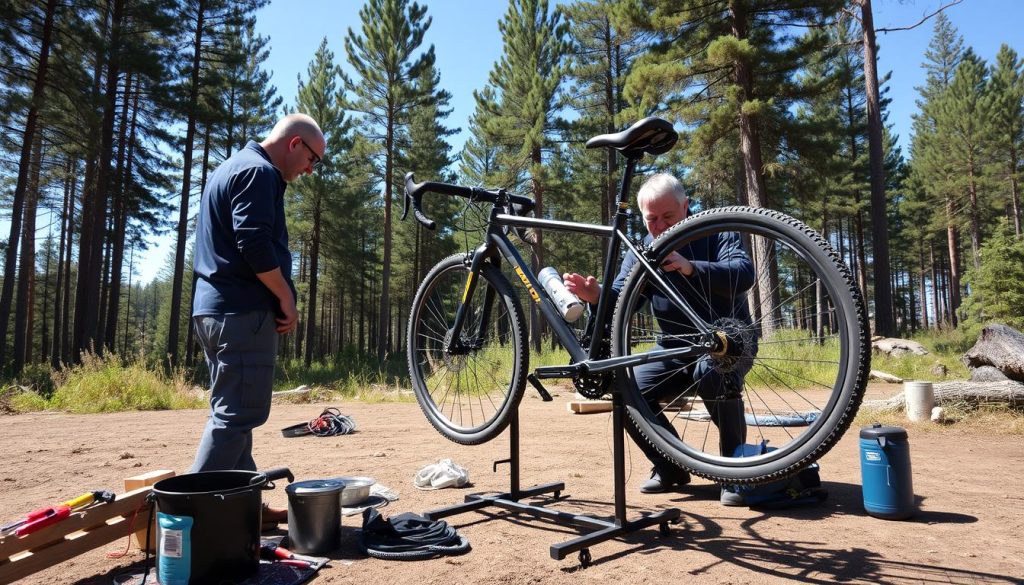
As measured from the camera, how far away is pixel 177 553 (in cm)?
187

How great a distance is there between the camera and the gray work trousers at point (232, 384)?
A: 2.35 metres

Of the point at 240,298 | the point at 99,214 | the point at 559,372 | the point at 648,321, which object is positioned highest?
the point at 99,214

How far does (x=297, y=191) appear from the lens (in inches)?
1094

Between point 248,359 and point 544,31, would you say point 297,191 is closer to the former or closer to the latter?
point 544,31

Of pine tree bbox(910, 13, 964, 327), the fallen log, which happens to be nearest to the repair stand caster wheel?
the fallen log

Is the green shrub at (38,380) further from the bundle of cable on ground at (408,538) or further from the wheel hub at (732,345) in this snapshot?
the wheel hub at (732,345)

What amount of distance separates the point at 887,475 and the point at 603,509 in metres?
1.32

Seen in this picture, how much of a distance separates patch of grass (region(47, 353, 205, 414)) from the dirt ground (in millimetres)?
2196

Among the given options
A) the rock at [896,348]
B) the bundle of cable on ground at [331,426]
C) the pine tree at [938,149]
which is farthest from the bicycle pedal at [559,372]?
the pine tree at [938,149]

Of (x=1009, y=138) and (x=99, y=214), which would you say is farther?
(x=1009, y=138)

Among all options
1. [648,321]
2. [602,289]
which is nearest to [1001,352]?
[648,321]

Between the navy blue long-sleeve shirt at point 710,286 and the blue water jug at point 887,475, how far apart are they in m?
0.89

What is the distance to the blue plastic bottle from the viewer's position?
6.12 feet

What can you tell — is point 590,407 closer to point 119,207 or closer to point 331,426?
point 331,426
